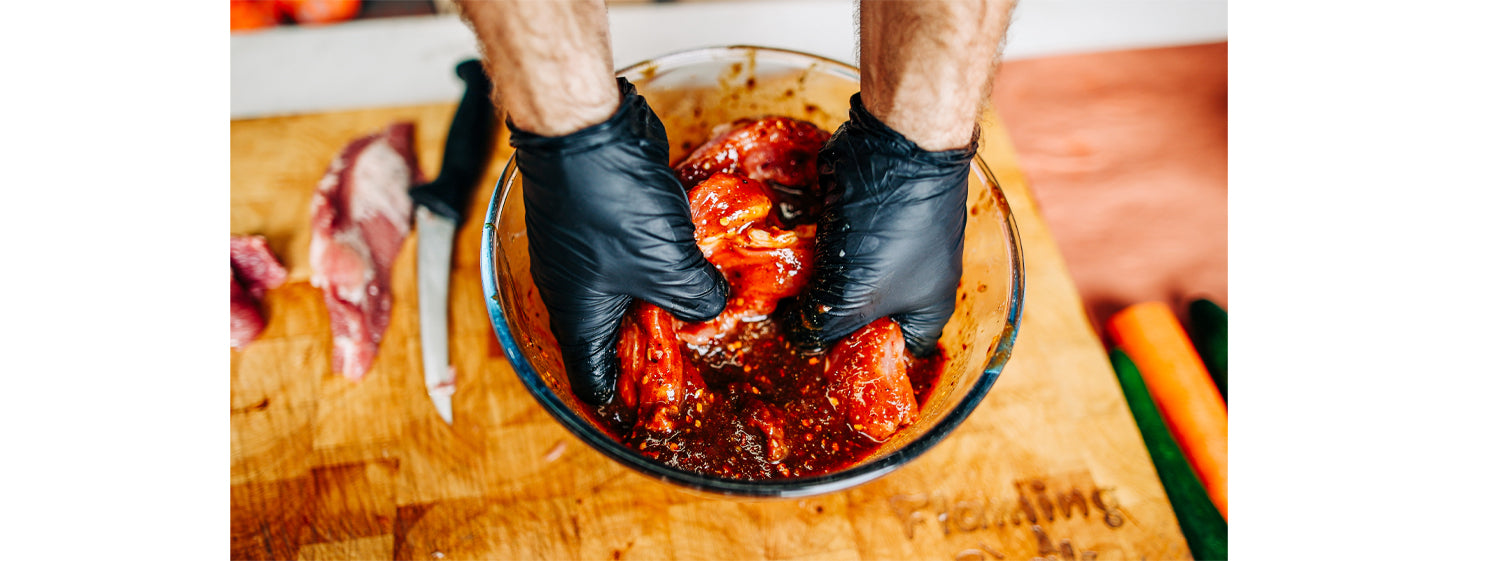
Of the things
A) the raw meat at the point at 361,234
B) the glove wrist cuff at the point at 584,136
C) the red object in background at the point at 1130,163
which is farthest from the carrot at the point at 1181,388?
the raw meat at the point at 361,234

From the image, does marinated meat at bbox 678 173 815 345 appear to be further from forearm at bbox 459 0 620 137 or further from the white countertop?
the white countertop

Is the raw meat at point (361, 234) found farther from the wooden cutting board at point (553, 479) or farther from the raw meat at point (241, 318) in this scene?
the raw meat at point (241, 318)

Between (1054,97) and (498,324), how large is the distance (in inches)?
84.2

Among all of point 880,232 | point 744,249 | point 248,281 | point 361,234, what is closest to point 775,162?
point 744,249

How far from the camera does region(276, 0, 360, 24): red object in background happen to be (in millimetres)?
2641

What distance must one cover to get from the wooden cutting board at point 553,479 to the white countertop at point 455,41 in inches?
24.9

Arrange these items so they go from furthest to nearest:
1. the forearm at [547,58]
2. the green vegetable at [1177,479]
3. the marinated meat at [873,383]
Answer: the green vegetable at [1177,479] → the marinated meat at [873,383] → the forearm at [547,58]

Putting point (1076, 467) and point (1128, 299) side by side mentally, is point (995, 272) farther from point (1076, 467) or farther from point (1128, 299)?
point (1128, 299)

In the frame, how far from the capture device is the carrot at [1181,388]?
1.78m

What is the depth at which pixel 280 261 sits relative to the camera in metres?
1.94

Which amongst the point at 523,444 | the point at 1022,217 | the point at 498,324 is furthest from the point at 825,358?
the point at 1022,217

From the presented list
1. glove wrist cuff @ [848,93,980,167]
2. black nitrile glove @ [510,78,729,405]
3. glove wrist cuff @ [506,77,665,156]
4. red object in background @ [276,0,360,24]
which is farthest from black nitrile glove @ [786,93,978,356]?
red object in background @ [276,0,360,24]

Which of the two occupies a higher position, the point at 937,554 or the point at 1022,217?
the point at 1022,217

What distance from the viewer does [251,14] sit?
270 centimetres
